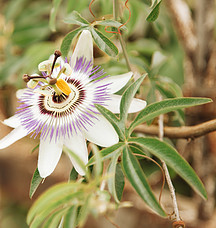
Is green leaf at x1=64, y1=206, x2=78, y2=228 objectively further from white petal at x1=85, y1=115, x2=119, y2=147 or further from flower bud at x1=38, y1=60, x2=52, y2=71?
flower bud at x1=38, y1=60, x2=52, y2=71

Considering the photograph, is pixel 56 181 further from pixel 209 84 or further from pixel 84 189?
pixel 84 189

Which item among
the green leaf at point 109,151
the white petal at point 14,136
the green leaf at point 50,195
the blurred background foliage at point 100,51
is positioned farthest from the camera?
the blurred background foliage at point 100,51

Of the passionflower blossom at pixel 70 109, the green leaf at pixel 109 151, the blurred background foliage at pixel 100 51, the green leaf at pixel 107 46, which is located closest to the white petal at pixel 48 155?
the passionflower blossom at pixel 70 109

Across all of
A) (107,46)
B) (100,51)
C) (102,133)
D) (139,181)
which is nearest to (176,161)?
(139,181)

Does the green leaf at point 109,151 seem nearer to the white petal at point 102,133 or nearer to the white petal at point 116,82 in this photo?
the white petal at point 102,133

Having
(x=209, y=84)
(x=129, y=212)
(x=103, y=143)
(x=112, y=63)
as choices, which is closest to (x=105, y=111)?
(x=103, y=143)

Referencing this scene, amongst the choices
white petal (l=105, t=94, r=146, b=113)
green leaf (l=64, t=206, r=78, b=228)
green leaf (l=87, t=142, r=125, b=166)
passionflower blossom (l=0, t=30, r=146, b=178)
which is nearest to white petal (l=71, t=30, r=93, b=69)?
passionflower blossom (l=0, t=30, r=146, b=178)

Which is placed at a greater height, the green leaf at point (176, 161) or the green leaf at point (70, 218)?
the green leaf at point (70, 218)
